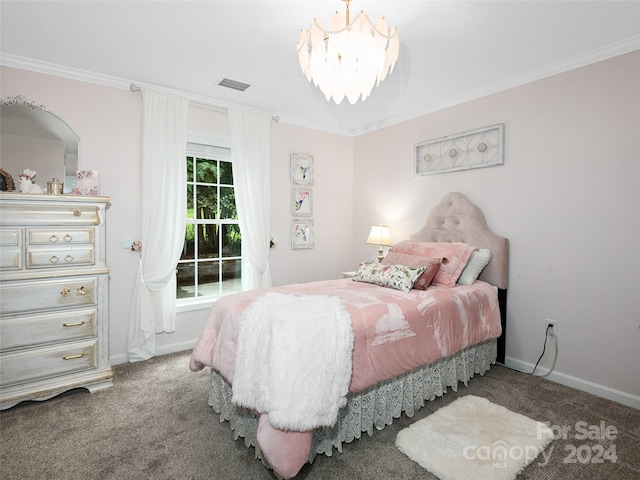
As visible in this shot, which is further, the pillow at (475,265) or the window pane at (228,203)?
the window pane at (228,203)

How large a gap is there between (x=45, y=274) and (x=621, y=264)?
4.07 meters

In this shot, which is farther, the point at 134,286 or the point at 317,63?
the point at 134,286

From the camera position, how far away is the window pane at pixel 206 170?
12.1ft

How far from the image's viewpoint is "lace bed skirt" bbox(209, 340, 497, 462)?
75.3 inches

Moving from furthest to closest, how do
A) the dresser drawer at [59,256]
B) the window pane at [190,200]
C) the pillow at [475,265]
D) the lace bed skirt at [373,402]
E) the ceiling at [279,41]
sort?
the window pane at [190,200] < the pillow at [475,265] < the dresser drawer at [59,256] < the ceiling at [279,41] < the lace bed skirt at [373,402]

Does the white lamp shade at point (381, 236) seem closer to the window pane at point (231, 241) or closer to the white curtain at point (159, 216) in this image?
the window pane at point (231, 241)

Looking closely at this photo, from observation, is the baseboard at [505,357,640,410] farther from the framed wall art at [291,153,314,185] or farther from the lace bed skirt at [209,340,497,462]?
the framed wall art at [291,153,314,185]

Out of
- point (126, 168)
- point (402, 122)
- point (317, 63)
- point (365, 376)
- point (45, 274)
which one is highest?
point (402, 122)

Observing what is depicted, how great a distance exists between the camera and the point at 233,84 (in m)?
3.19

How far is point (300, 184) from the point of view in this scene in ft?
13.8

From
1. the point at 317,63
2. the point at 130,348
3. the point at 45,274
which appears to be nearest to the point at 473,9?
the point at 317,63

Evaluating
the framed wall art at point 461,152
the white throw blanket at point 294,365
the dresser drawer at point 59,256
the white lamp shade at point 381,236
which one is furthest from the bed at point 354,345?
the dresser drawer at point 59,256

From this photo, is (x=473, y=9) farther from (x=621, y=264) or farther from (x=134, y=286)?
(x=134, y=286)

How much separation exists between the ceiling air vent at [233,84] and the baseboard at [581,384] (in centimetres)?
345
